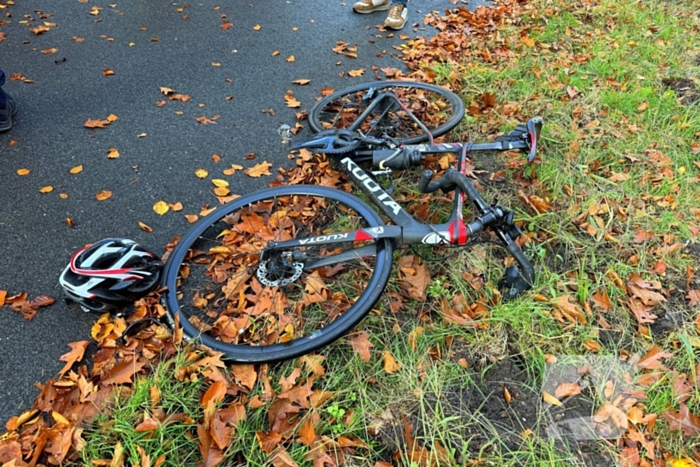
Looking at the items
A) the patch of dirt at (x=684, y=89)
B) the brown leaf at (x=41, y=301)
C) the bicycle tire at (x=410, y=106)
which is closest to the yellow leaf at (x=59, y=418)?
the brown leaf at (x=41, y=301)

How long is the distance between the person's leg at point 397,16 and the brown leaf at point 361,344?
4.85 meters

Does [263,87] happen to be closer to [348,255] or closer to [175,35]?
[175,35]

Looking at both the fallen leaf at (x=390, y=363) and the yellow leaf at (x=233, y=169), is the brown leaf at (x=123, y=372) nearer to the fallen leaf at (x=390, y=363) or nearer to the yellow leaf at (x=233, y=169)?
the fallen leaf at (x=390, y=363)

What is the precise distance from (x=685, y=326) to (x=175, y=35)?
19.8 feet

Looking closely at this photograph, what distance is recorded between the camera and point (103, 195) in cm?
351

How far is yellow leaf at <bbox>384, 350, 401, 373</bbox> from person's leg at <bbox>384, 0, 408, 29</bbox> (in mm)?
4963

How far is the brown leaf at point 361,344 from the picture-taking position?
2535mm

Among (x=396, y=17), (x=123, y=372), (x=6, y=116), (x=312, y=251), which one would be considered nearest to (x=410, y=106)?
(x=312, y=251)

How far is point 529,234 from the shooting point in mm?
3271

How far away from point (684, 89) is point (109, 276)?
18.7ft

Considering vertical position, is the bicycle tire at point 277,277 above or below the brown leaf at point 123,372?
above

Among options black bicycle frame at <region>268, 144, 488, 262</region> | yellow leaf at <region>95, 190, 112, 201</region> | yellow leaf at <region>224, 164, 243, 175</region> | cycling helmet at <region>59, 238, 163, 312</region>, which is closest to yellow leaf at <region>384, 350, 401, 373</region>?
black bicycle frame at <region>268, 144, 488, 262</region>

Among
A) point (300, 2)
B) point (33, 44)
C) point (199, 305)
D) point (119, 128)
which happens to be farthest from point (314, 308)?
point (300, 2)

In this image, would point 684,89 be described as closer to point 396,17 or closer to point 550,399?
point 396,17
